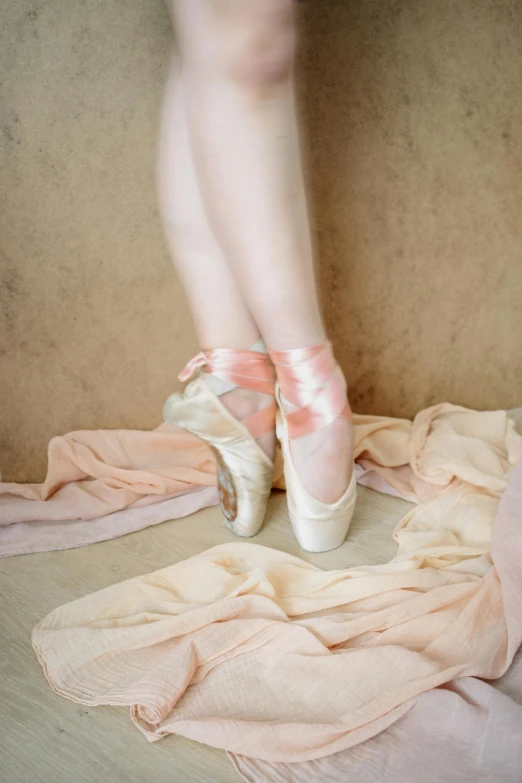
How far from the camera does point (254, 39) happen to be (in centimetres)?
77

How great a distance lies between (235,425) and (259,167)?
337mm

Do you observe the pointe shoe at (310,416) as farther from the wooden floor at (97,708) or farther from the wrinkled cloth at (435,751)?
the wrinkled cloth at (435,751)

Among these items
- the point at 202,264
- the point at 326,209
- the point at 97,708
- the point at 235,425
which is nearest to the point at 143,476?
the point at 235,425

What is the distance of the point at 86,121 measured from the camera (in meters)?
1.06

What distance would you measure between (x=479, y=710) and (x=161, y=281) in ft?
2.66

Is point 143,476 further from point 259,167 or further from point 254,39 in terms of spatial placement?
point 254,39

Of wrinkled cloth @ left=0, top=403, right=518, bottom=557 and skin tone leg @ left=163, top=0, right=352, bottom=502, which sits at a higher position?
skin tone leg @ left=163, top=0, right=352, bottom=502

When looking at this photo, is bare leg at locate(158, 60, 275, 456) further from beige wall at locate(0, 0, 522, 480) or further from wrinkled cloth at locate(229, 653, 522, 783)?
wrinkled cloth at locate(229, 653, 522, 783)

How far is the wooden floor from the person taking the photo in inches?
24.4

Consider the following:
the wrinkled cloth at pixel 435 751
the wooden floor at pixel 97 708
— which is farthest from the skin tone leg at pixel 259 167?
the wrinkled cloth at pixel 435 751

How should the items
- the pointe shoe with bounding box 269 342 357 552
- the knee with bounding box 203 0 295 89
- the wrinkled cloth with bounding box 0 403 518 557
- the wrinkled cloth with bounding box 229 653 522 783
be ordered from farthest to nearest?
the wrinkled cloth with bounding box 0 403 518 557 < the pointe shoe with bounding box 269 342 357 552 < the knee with bounding box 203 0 295 89 < the wrinkled cloth with bounding box 229 653 522 783

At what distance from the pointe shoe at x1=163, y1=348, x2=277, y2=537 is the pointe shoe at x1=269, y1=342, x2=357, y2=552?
0.12ft

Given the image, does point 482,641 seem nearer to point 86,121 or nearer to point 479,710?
point 479,710

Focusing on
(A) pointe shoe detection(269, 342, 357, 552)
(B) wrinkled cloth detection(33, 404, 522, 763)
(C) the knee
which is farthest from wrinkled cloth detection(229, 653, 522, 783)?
(C) the knee
